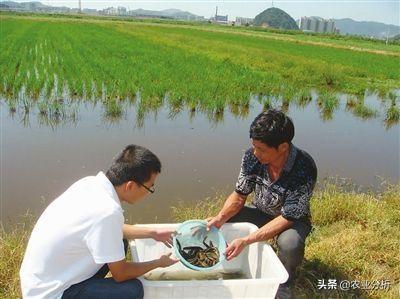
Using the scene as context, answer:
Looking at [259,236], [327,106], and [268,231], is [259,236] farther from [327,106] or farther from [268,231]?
[327,106]

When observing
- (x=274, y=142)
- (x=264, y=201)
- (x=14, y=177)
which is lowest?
(x=14, y=177)

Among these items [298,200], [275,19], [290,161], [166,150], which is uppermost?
[275,19]

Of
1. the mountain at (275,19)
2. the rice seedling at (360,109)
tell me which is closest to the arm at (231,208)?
the rice seedling at (360,109)

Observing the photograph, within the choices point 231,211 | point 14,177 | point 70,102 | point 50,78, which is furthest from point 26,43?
point 231,211

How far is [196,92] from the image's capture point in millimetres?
8172

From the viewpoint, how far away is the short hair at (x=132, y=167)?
1829mm

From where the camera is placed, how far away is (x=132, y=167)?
1.83 metres

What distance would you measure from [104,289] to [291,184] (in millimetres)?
1119

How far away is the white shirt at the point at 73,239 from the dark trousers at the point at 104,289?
0.04 m

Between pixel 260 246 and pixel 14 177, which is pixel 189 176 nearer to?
pixel 14 177

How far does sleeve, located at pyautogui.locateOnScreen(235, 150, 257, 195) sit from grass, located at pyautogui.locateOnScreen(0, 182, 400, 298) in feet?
1.94

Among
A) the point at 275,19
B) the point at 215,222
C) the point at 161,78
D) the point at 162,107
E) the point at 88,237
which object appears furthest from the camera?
the point at 275,19

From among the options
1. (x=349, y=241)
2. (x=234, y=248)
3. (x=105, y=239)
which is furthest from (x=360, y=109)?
(x=105, y=239)

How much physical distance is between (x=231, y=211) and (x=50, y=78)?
7192 millimetres
